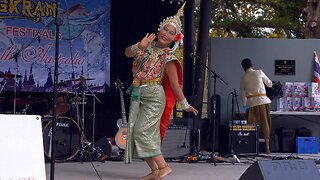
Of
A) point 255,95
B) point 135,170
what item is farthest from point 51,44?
point 255,95

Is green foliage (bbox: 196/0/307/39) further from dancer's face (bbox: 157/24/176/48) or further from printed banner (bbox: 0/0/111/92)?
dancer's face (bbox: 157/24/176/48)

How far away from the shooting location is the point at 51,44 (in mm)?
9648

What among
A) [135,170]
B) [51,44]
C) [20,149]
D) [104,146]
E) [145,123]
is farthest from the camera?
[51,44]

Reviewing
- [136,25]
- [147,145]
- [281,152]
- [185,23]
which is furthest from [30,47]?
[281,152]

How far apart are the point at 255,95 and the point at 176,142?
2140 millimetres

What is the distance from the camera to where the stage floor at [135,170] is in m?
6.88

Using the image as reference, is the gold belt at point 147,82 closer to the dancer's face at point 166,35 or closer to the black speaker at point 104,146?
the dancer's face at point 166,35

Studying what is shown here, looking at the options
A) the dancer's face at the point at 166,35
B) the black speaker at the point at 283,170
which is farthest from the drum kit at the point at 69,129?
the black speaker at the point at 283,170

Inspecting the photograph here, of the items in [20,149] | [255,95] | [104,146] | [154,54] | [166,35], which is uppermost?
[166,35]

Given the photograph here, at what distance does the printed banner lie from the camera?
9.35 metres

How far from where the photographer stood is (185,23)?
11.5 metres

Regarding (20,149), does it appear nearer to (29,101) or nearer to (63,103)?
(63,103)

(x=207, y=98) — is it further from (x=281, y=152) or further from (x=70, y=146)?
(x=70, y=146)

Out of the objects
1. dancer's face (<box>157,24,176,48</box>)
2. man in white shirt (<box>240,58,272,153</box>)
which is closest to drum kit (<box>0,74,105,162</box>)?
dancer's face (<box>157,24,176,48</box>)
